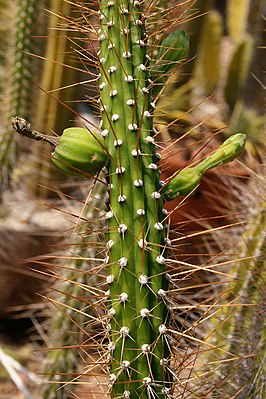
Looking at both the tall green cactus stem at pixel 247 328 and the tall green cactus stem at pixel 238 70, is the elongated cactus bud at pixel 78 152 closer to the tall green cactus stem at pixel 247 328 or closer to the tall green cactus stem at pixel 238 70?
the tall green cactus stem at pixel 247 328

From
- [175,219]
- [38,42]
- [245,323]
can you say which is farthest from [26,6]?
[245,323]

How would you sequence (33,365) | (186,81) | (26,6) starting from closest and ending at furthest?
(26,6), (33,365), (186,81)

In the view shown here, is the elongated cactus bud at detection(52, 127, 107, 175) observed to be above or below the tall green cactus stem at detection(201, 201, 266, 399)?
above

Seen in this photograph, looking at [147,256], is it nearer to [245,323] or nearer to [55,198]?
[245,323]

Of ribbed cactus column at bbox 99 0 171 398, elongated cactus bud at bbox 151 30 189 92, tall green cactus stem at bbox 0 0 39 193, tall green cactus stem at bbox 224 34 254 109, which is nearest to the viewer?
ribbed cactus column at bbox 99 0 171 398

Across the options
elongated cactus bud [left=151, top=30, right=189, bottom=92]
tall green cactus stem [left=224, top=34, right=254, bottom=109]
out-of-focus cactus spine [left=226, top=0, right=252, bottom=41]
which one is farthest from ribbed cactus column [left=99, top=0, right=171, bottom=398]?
out-of-focus cactus spine [left=226, top=0, right=252, bottom=41]

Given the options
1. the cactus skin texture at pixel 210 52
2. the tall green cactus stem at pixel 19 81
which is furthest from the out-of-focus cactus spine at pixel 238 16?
the tall green cactus stem at pixel 19 81

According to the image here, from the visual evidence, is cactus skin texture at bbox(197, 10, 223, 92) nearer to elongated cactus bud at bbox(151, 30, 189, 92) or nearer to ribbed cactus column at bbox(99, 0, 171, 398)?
elongated cactus bud at bbox(151, 30, 189, 92)
